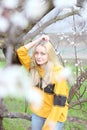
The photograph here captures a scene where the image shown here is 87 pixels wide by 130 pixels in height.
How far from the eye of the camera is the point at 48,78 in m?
2.70

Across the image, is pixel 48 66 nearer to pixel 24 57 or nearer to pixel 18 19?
pixel 24 57

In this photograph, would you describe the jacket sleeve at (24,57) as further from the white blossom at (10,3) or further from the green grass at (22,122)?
the green grass at (22,122)

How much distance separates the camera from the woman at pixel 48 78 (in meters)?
2.65

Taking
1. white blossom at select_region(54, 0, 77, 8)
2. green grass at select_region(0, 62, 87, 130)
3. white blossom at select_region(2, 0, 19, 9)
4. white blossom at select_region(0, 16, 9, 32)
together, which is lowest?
green grass at select_region(0, 62, 87, 130)

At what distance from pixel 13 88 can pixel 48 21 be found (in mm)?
1713

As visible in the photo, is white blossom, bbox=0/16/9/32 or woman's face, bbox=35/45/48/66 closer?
white blossom, bbox=0/16/9/32

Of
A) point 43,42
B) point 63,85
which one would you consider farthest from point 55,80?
point 43,42

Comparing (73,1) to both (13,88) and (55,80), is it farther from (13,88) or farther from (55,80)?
(13,88)

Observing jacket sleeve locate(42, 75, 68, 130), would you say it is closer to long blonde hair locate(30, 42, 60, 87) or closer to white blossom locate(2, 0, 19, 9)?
long blonde hair locate(30, 42, 60, 87)

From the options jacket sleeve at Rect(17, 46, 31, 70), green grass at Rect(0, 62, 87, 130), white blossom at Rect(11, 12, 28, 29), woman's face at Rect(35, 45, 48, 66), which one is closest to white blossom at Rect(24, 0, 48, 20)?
white blossom at Rect(11, 12, 28, 29)

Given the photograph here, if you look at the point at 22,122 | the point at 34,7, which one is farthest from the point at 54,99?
the point at 22,122

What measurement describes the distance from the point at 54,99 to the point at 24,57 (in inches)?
14.5

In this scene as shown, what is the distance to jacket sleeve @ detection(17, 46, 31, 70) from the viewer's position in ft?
8.99

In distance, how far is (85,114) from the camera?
5.31 meters
